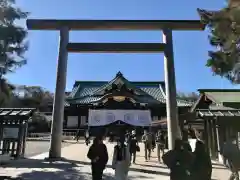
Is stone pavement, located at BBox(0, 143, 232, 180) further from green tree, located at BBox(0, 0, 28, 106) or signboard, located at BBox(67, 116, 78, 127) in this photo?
signboard, located at BBox(67, 116, 78, 127)

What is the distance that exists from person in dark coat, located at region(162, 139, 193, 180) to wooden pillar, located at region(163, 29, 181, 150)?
7216 mm

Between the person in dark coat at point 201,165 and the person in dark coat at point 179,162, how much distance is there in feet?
0.73

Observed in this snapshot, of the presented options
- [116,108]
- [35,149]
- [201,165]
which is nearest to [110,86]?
[116,108]

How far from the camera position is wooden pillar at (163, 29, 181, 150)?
40.2 feet

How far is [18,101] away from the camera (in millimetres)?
36625

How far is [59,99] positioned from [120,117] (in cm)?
1585

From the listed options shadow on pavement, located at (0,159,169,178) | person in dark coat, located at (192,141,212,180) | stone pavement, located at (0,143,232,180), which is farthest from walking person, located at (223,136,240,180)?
shadow on pavement, located at (0,159,169,178)

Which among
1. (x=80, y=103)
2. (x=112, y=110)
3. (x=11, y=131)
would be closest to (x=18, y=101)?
(x=80, y=103)

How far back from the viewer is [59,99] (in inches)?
504

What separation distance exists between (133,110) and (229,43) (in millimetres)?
21854

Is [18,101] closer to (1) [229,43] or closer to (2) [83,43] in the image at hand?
(2) [83,43]

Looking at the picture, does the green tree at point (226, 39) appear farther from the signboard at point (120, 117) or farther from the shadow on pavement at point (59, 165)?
the signboard at point (120, 117)

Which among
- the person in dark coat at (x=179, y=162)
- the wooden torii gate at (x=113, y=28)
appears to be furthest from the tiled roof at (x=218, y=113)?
the person in dark coat at (x=179, y=162)

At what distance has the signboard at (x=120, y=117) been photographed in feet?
90.6
